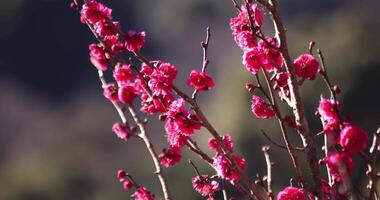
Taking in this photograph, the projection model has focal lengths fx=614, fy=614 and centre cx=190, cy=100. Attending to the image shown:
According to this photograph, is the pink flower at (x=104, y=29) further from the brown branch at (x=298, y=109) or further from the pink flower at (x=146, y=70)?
the brown branch at (x=298, y=109)

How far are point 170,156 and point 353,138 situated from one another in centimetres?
47

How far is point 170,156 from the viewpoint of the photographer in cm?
145

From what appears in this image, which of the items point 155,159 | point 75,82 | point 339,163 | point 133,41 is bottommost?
point 339,163

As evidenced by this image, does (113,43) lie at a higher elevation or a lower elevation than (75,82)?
lower

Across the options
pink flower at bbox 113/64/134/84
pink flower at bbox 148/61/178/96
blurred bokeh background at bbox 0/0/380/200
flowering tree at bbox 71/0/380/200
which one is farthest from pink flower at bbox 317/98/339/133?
blurred bokeh background at bbox 0/0/380/200

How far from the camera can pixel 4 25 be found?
1366cm

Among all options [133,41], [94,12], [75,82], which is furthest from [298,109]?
[75,82]

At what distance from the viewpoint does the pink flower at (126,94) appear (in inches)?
53.4

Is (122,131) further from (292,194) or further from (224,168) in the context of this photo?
(292,194)

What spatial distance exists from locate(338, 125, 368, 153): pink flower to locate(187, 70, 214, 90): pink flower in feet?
1.21

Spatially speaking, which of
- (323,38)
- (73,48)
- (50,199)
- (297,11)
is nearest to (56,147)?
(50,199)

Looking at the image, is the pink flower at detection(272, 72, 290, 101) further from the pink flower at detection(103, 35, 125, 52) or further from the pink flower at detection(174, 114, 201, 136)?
the pink flower at detection(103, 35, 125, 52)

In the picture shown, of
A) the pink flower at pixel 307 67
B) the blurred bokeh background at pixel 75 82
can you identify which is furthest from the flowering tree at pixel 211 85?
the blurred bokeh background at pixel 75 82

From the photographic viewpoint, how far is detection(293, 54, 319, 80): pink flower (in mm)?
1374
